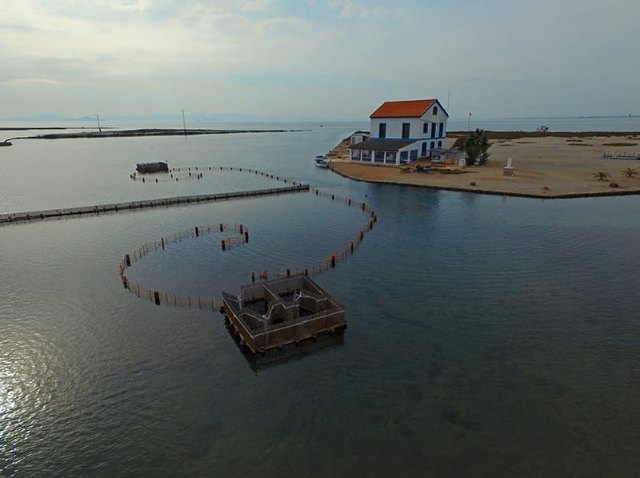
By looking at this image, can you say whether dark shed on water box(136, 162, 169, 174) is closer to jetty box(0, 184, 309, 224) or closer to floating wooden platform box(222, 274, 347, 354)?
jetty box(0, 184, 309, 224)

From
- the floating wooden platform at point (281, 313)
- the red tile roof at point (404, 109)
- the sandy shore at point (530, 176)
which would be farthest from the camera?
the red tile roof at point (404, 109)

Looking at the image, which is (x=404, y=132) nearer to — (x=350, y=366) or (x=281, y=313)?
(x=281, y=313)

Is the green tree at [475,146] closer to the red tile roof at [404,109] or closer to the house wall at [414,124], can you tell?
the house wall at [414,124]

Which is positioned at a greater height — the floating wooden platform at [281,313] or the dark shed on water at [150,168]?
the dark shed on water at [150,168]

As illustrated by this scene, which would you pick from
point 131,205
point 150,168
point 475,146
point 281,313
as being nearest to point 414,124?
point 475,146

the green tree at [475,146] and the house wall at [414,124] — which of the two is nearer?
the house wall at [414,124]

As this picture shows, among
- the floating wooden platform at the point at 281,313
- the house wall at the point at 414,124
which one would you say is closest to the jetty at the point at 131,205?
the house wall at the point at 414,124
